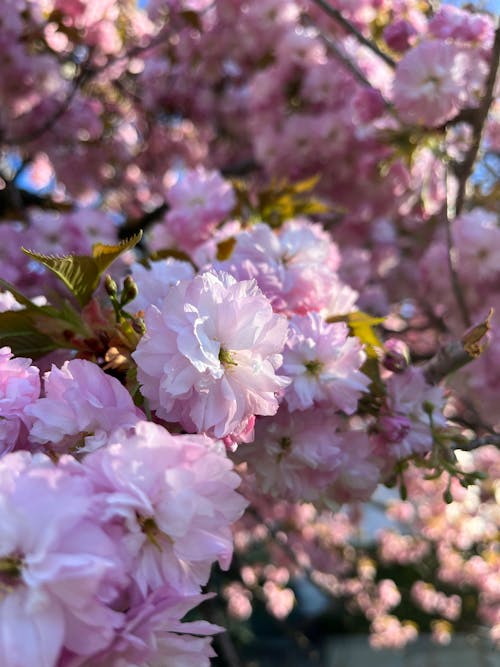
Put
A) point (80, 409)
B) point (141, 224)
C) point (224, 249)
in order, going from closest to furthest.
A: 1. point (80, 409)
2. point (224, 249)
3. point (141, 224)

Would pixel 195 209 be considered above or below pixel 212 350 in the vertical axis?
below

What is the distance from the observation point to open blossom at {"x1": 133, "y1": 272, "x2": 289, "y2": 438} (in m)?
0.65

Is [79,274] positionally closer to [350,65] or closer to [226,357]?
[226,357]

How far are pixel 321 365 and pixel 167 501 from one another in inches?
14.2


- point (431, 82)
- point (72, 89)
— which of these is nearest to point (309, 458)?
point (431, 82)

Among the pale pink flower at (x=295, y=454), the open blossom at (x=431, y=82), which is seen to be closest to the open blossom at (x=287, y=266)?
the pale pink flower at (x=295, y=454)

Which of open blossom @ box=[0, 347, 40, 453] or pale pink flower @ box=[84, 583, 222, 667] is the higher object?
open blossom @ box=[0, 347, 40, 453]

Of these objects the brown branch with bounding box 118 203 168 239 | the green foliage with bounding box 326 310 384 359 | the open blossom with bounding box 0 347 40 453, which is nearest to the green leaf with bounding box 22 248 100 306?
the open blossom with bounding box 0 347 40 453

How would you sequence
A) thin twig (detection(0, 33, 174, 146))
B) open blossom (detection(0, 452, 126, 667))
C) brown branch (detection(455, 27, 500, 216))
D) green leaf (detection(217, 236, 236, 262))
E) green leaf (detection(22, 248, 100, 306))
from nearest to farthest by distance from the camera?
open blossom (detection(0, 452, 126, 667)), green leaf (detection(22, 248, 100, 306)), green leaf (detection(217, 236, 236, 262)), brown branch (detection(455, 27, 500, 216)), thin twig (detection(0, 33, 174, 146))

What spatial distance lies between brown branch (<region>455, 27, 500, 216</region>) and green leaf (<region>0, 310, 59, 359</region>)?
3.32 ft

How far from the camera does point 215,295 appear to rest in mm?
655

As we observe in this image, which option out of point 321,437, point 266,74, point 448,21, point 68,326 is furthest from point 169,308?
point 266,74

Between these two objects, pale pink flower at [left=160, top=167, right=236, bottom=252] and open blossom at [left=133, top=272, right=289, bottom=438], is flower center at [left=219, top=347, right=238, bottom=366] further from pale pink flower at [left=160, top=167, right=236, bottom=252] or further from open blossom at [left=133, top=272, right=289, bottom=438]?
pale pink flower at [left=160, top=167, right=236, bottom=252]

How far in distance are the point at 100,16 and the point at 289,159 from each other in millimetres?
671
